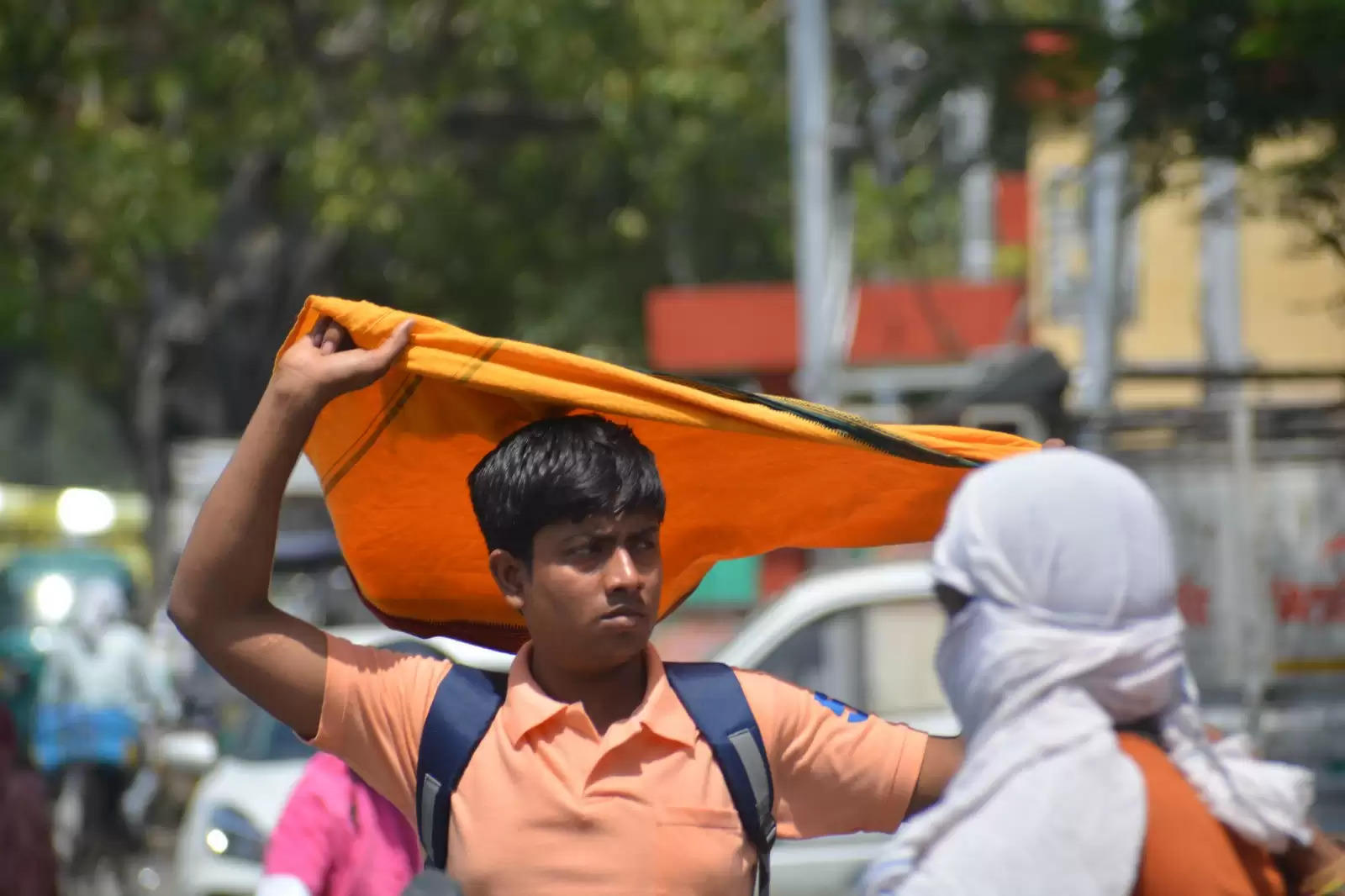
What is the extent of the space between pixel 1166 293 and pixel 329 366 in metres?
19.8

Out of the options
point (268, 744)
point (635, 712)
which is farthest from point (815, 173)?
point (635, 712)

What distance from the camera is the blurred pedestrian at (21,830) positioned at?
18.9 feet

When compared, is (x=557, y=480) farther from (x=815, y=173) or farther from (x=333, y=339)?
(x=815, y=173)

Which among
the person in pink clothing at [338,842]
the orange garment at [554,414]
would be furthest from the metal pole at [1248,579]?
the orange garment at [554,414]

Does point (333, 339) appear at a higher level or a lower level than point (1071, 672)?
higher

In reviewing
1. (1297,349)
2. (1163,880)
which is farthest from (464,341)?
(1297,349)

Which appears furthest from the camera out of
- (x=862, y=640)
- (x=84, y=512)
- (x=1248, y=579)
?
(x=84, y=512)

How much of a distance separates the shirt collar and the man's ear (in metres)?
0.09

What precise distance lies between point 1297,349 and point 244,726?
40.5 feet

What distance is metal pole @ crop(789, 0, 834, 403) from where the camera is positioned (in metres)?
16.1

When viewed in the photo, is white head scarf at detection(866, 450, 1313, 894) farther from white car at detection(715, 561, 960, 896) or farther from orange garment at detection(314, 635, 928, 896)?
white car at detection(715, 561, 960, 896)

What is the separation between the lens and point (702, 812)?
102 inches

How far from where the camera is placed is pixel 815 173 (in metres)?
16.7

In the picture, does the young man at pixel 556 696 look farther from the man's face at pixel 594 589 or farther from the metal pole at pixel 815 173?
the metal pole at pixel 815 173
